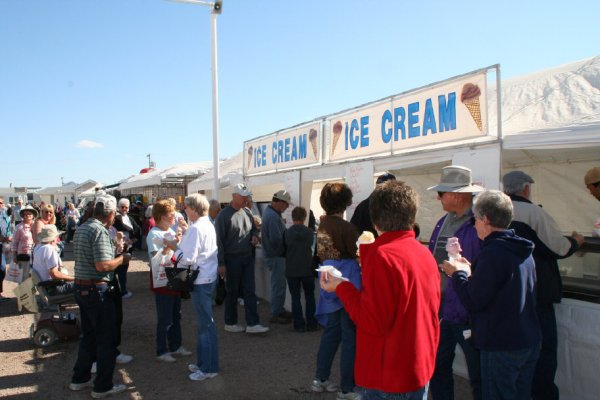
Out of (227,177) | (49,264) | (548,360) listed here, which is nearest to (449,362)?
(548,360)

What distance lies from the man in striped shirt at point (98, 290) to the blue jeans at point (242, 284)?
6.29 ft

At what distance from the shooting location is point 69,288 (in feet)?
17.4

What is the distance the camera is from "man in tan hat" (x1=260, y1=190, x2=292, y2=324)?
6004 mm

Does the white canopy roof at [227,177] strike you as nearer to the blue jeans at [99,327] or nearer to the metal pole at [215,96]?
the metal pole at [215,96]

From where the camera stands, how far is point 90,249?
367 centimetres

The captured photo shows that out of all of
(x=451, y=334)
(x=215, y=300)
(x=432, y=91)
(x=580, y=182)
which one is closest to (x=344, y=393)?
(x=451, y=334)

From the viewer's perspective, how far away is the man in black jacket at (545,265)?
2980mm

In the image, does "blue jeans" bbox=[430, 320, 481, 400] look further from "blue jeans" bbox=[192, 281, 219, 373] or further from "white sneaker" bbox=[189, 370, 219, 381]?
"white sneaker" bbox=[189, 370, 219, 381]

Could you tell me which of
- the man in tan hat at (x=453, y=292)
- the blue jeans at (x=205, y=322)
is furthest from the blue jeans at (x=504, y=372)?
the blue jeans at (x=205, y=322)

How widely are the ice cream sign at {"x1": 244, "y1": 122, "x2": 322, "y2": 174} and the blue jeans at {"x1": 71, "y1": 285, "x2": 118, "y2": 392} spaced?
4.31 m

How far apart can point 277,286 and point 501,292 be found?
4200mm

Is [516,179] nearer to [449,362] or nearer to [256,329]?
[449,362]

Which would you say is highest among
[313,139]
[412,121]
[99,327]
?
[313,139]

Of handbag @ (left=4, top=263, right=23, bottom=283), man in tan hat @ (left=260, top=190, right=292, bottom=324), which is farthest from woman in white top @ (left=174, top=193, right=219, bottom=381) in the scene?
handbag @ (left=4, top=263, right=23, bottom=283)
